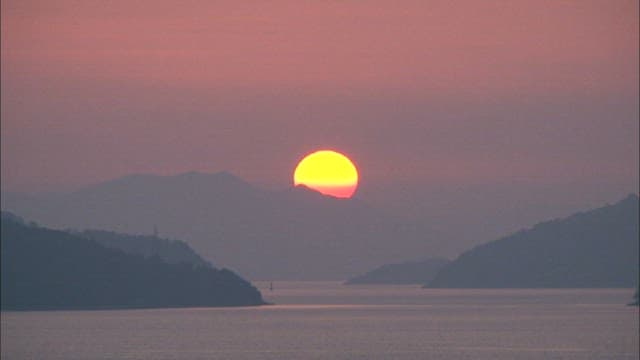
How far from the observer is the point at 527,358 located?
183 m

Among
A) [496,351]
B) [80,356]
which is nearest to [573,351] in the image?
[496,351]

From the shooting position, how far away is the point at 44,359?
185m

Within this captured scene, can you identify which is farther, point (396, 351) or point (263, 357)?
point (396, 351)

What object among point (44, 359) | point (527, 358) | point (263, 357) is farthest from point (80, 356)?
point (527, 358)

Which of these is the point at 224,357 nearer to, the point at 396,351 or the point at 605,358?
the point at 396,351

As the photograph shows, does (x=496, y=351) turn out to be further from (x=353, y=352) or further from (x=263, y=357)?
(x=263, y=357)

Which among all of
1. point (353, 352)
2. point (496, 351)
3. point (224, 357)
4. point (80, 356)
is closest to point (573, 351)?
point (496, 351)

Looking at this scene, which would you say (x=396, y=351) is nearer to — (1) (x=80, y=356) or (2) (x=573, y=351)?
(2) (x=573, y=351)

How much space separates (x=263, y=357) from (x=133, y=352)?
1853 centimetres

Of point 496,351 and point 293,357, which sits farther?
point 496,351

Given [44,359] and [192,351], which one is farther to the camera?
[192,351]

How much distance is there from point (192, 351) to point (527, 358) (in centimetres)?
3962

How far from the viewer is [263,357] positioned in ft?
606

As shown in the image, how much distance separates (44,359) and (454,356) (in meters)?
43.4
